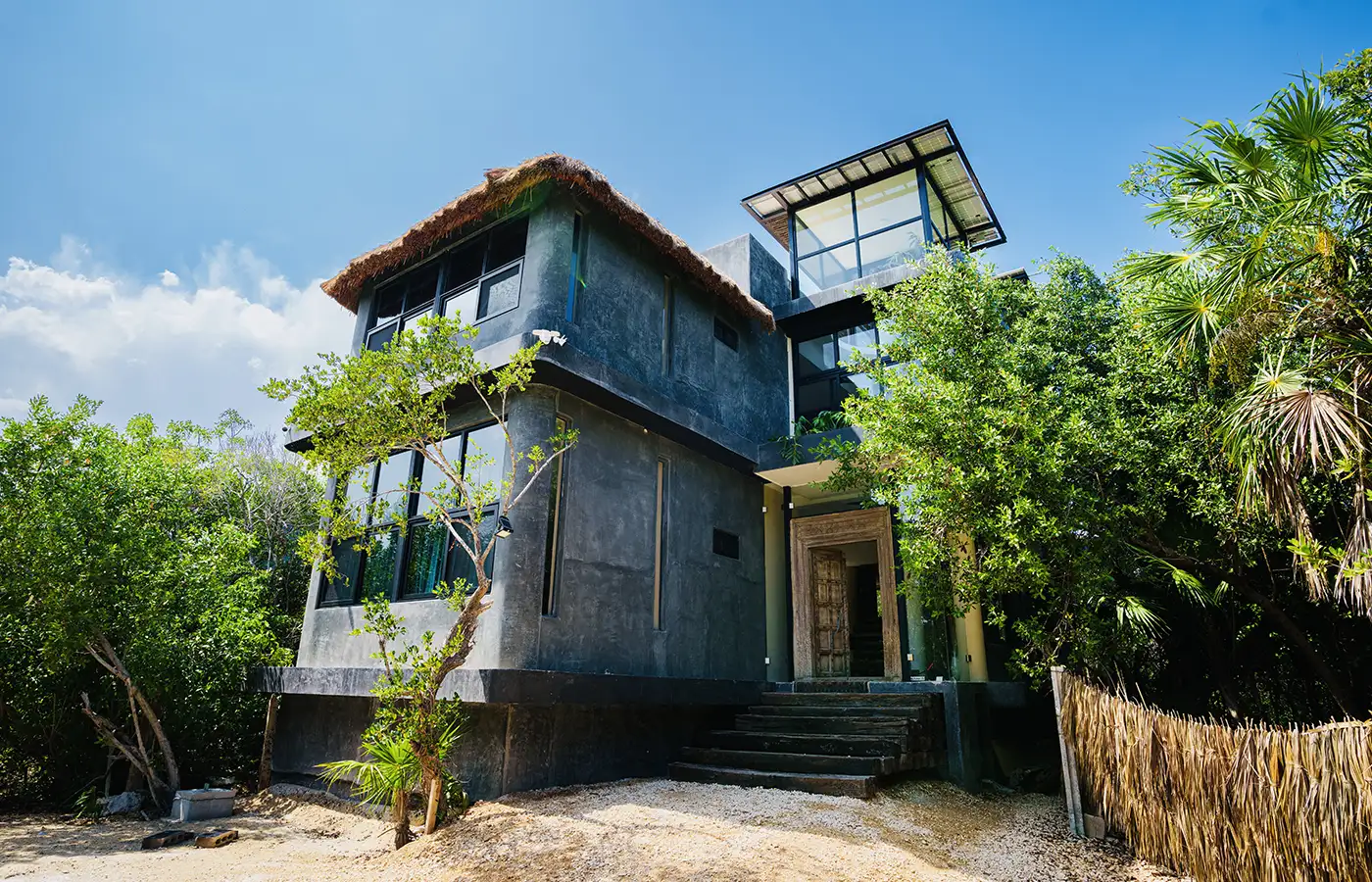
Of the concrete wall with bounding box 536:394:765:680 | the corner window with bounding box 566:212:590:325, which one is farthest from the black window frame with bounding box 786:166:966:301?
the corner window with bounding box 566:212:590:325

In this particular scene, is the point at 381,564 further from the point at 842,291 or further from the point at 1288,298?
the point at 1288,298

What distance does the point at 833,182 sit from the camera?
1135 centimetres

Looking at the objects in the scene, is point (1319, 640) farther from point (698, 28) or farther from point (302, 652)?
point (302, 652)

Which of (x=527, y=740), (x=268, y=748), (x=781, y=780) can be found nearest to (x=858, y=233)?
(x=781, y=780)

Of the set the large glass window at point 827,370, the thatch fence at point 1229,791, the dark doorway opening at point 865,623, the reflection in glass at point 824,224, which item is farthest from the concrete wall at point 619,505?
the thatch fence at point 1229,791

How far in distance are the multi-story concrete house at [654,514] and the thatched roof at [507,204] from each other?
0.03 metres

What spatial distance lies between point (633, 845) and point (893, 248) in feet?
28.5

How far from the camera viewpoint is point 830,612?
418 inches

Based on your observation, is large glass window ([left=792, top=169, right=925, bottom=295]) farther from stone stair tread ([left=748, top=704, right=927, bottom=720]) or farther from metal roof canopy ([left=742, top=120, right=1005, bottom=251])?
stone stair tread ([left=748, top=704, right=927, bottom=720])

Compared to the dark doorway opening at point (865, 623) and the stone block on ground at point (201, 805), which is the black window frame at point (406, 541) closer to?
the stone block on ground at point (201, 805)

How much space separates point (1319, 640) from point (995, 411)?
4.21 metres

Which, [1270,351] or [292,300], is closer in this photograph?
[1270,351]

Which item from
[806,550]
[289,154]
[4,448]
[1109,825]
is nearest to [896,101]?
[806,550]

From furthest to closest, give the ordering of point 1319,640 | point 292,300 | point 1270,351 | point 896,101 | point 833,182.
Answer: point 292,300, point 833,182, point 896,101, point 1319,640, point 1270,351
